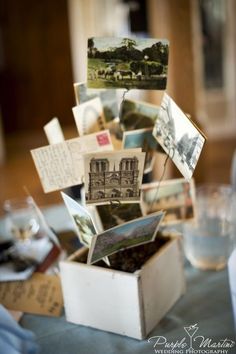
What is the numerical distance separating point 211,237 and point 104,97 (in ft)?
1.39

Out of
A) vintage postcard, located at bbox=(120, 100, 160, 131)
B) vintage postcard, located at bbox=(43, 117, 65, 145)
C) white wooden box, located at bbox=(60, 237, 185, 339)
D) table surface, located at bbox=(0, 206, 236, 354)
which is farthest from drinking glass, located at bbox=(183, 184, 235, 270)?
vintage postcard, located at bbox=(43, 117, 65, 145)

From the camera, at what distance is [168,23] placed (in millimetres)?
2648

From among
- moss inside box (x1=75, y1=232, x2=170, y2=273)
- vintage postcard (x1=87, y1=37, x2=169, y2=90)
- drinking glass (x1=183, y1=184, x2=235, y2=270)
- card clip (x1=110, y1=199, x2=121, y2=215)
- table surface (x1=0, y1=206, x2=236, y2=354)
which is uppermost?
vintage postcard (x1=87, y1=37, x2=169, y2=90)

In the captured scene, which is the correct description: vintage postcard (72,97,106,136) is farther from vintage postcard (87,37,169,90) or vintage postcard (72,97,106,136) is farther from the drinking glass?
the drinking glass

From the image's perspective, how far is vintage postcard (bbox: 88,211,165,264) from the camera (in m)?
0.82

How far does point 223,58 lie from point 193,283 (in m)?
4.29

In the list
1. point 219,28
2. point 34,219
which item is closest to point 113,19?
point 219,28

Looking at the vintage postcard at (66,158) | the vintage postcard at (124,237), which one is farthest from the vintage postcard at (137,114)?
the vintage postcard at (124,237)

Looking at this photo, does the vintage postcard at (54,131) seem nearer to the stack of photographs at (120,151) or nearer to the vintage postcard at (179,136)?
the stack of photographs at (120,151)

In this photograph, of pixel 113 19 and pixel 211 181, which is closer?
pixel 211 181

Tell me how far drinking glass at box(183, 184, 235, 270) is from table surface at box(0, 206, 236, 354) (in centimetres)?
7

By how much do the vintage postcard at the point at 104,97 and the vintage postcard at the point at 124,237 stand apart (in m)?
0.29

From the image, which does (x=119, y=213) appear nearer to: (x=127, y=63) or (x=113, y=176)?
(x=113, y=176)

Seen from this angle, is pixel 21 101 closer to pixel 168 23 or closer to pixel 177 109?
pixel 168 23
